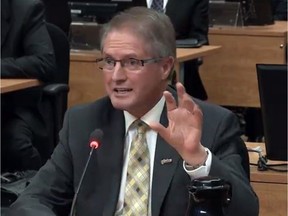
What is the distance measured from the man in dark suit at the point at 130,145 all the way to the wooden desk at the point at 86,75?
3370mm

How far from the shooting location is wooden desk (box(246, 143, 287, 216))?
2947mm

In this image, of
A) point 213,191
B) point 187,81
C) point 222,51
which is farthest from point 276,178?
point 222,51

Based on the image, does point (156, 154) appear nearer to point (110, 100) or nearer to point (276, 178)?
point (110, 100)

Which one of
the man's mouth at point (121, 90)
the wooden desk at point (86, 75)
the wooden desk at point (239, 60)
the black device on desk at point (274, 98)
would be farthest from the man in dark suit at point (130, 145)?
the wooden desk at point (239, 60)

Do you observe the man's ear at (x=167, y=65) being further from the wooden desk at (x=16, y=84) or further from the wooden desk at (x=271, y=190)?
the wooden desk at (x=16, y=84)

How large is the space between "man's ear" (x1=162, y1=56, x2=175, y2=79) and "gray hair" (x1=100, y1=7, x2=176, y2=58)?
1 centimetres

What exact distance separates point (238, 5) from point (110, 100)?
195 inches

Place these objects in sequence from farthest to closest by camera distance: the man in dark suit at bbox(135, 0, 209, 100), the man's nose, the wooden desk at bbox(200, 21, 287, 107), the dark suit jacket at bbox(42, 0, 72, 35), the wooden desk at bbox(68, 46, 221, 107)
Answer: the wooden desk at bbox(200, 21, 287, 107), the man in dark suit at bbox(135, 0, 209, 100), the dark suit jacket at bbox(42, 0, 72, 35), the wooden desk at bbox(68, 46, 221, 107), the man's nose

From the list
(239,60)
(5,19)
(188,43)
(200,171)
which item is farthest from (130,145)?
(239,60)

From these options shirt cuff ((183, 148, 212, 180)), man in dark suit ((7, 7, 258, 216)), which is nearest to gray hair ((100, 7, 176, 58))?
man in dark suit ((7, 7, 258, 216))

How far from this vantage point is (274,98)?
2801 mm

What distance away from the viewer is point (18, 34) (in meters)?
4.75

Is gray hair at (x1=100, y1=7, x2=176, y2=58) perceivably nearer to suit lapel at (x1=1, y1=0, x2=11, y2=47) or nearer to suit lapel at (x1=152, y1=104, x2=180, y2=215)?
suit lapel at (x1=152, y1=104, x2=180, y2=215)

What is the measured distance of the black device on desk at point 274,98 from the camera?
2762mm
